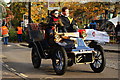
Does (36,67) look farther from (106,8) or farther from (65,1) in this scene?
(65,1)

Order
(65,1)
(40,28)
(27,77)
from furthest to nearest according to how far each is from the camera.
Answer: (65,1), (40,28), (27,77)

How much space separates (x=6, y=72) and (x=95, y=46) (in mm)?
2897

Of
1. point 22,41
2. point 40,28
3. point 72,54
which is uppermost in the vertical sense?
point 40,28

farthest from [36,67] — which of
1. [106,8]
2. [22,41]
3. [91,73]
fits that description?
[106,8]

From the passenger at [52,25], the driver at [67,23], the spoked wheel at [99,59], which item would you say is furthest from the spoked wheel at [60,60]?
the spoked wheel at [99,59]

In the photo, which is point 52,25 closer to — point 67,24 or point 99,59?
point 67,24

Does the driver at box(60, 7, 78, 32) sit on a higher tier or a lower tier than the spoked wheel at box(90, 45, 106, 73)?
higher

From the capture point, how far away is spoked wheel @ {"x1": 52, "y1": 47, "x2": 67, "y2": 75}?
25.0 feet

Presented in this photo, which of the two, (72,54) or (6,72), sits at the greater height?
(72,54)

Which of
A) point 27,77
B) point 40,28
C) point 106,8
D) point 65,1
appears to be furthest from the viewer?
point 65,1

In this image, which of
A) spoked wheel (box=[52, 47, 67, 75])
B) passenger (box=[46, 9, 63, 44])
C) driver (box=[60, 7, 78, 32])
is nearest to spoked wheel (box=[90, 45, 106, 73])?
driver (box=[60, 7, 78, 32])

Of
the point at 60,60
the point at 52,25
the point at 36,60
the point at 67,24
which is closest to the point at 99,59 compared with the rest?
the point at 60,60

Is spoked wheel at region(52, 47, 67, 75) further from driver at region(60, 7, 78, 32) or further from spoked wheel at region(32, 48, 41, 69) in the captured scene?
spoked wheel at region(32, 48, 41, 69)

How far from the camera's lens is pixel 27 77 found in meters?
7.75
